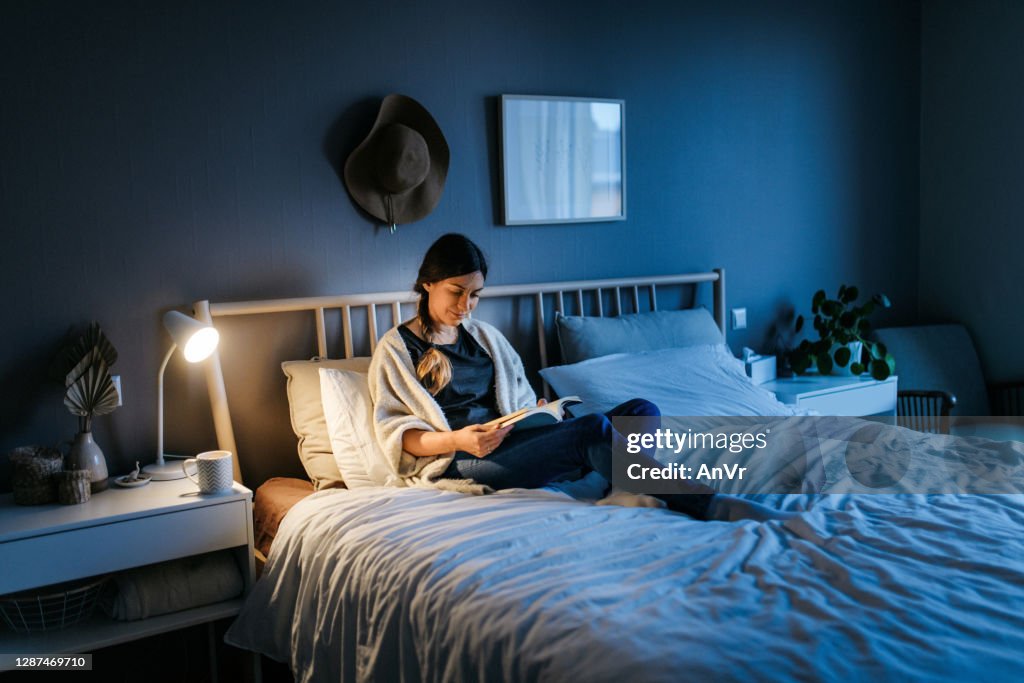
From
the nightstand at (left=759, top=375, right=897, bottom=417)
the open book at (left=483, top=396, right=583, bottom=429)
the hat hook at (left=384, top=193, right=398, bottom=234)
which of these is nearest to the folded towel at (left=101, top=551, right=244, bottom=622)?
the open book at (left=483, top=396, right=583, bottom=429)

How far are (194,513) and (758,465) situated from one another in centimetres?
142

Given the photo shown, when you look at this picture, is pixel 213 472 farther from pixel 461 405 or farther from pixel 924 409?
pixel 924 409

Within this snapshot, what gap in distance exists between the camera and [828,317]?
4.06m

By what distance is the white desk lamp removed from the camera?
231 centimetres

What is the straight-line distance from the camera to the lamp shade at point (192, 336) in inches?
90.9

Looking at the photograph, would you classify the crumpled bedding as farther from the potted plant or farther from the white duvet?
the potted plant

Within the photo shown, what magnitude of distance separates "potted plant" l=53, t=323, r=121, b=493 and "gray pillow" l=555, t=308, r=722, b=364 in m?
1.47

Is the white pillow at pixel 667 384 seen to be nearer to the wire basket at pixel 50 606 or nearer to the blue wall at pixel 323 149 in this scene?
the blue wall at pixel 323 149

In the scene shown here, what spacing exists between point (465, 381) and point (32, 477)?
1.13m

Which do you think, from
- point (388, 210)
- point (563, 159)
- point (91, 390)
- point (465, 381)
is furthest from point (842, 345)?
point (91, 390)

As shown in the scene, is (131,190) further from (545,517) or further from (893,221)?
(893,221)

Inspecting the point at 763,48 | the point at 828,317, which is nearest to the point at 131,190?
the point at 763,48

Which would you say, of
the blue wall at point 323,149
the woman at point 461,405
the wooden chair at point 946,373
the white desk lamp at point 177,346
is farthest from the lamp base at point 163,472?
the wooden chair at point 946,373

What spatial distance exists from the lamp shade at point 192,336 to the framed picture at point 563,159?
116cm
